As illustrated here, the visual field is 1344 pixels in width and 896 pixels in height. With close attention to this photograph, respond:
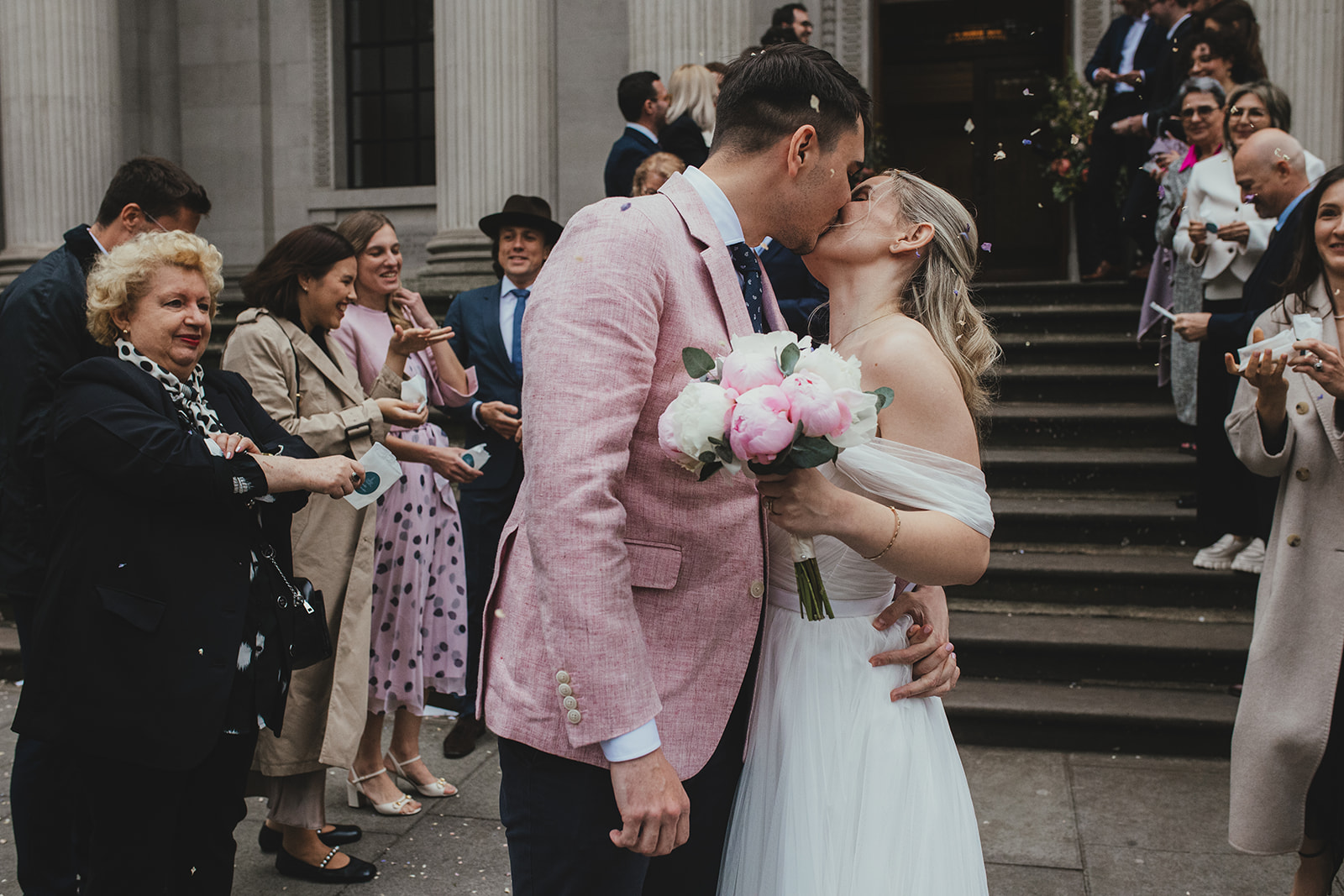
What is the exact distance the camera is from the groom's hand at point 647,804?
177 cm

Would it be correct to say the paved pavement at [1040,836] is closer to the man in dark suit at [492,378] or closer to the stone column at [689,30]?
the man in dark suit at [492,378]

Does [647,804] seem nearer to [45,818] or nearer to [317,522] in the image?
[45,818]

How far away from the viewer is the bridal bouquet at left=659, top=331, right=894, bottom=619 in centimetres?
163

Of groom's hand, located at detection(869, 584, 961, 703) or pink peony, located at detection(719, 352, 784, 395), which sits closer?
pink peony, located at detection(719, 352, 784, 395)

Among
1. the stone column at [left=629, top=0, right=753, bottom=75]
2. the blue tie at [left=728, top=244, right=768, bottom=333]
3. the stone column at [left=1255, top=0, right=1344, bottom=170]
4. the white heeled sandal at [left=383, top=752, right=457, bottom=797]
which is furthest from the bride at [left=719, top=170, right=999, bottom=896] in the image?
the stone column at [left=1255, top=0, right=1344, bottom=170]

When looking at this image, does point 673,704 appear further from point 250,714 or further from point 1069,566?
point 1069,566

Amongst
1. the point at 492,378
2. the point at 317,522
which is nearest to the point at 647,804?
the point at 317,522

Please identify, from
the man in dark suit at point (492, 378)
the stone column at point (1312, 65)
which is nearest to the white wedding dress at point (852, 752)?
the man in dark suit at point (492, 378)

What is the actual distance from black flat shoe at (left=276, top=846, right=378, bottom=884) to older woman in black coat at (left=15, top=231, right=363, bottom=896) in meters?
0.82

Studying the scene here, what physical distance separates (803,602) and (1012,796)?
3.09 metres

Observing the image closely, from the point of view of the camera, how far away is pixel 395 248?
4750 mm

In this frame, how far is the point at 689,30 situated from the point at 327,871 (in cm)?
679

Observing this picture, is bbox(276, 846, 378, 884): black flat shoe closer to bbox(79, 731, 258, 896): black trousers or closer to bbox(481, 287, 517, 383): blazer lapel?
bbox(79, 731, 258, 896): black trousers

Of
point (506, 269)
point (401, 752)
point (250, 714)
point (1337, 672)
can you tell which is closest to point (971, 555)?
point (1337, 672)
